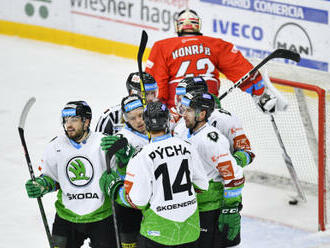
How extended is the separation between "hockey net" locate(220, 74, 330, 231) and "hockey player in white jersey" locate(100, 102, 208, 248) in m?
2.03

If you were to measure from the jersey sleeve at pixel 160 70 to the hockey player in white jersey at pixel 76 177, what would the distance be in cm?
152

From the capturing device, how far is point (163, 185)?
145 inches

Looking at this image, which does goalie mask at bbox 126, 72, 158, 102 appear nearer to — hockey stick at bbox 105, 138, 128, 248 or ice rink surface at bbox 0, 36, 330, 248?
hockey stick at bbox 105, 138, 128, 248

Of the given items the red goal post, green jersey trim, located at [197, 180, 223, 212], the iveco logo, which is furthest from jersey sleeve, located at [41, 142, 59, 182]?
the iveco logo

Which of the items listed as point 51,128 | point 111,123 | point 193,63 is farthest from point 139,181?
point 51,128

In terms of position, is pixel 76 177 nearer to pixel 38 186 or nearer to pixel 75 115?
pixel 38 186

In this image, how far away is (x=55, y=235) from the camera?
4254 millimetres

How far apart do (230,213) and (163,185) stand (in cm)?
66

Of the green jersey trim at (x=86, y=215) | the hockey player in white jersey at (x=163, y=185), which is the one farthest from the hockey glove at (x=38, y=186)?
the hockey player in white jersey at (x=163, y=185)

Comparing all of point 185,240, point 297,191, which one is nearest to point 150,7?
point 297,191

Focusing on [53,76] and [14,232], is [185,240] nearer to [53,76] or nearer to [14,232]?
[14,232]

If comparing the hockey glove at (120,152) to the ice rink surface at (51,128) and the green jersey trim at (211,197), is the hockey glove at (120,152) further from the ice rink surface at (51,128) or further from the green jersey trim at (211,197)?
the ice rink surface at (51,128)

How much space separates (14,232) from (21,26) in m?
6.10

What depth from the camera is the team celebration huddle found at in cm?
371
